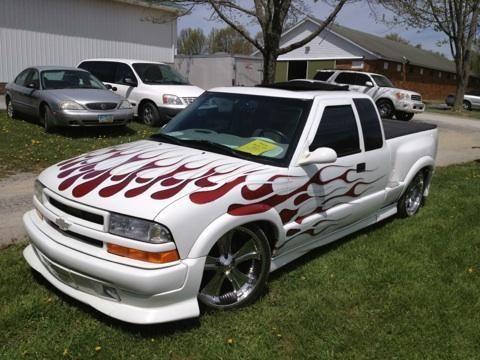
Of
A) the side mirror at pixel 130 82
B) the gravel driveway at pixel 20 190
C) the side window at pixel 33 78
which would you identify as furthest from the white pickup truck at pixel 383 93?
the side window at pixel 33 78

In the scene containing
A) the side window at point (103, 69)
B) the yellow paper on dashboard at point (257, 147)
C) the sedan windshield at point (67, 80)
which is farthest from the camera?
the side window at point (103, 69)

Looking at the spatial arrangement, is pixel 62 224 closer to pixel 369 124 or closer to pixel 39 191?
pixel 39 191

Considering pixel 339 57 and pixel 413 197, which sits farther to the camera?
pixel 339 57

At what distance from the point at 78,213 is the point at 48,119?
7.67 meters

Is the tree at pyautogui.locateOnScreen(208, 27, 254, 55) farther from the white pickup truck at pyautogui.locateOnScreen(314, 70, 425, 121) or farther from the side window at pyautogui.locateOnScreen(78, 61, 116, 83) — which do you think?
the side window at pyautogui.locateOnScreen(78, 61, 116, 83)

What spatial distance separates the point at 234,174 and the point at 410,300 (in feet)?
5.92

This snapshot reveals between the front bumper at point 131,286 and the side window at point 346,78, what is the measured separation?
17.2 m

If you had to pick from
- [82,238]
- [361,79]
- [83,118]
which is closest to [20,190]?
[83,118]

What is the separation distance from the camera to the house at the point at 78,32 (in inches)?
753

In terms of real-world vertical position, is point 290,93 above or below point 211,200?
above

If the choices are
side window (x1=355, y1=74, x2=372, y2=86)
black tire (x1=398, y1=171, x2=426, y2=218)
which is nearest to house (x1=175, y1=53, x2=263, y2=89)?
side window (x1=355, y1=74, x2=372, y2=86)


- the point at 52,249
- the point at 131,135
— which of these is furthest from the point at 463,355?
the point at 131,135

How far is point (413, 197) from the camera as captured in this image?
20.7 ft

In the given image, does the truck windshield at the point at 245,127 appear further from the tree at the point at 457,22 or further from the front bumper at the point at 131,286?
the tree at the point at 457,22
